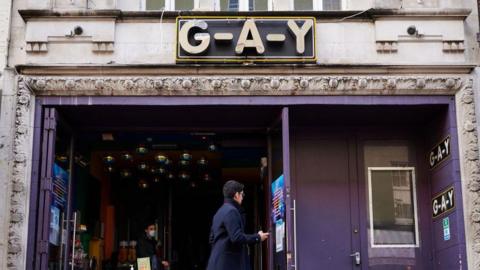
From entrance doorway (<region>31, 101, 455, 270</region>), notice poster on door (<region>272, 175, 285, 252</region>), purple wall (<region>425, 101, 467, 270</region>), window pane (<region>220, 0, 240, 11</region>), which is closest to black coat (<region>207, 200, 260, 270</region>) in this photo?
notice poster on door (<region>272, 175, 285, 252</region>)

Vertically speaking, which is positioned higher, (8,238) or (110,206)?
(110,206)

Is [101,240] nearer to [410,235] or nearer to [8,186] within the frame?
[8,186]

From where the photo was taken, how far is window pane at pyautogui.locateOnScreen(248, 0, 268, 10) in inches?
466

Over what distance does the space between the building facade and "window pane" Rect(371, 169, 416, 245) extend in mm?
22

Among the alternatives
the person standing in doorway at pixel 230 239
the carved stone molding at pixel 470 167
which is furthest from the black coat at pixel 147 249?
the carved stone molding at pixel 470 167

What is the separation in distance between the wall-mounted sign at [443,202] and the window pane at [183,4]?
15.9ft

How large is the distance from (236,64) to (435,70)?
116 inches

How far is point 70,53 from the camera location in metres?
11.0

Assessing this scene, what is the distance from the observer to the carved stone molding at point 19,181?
33.7ft

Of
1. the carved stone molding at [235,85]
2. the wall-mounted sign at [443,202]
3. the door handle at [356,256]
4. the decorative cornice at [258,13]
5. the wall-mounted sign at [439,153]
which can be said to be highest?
the decorative cornice at [258,13]

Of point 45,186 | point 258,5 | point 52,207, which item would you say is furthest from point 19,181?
point 258,5

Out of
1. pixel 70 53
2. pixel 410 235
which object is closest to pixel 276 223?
pixel 410 235

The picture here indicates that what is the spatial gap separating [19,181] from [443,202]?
20.4 feet

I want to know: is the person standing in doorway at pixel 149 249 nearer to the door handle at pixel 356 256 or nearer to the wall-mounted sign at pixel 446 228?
the door handle at pixel 356 256
